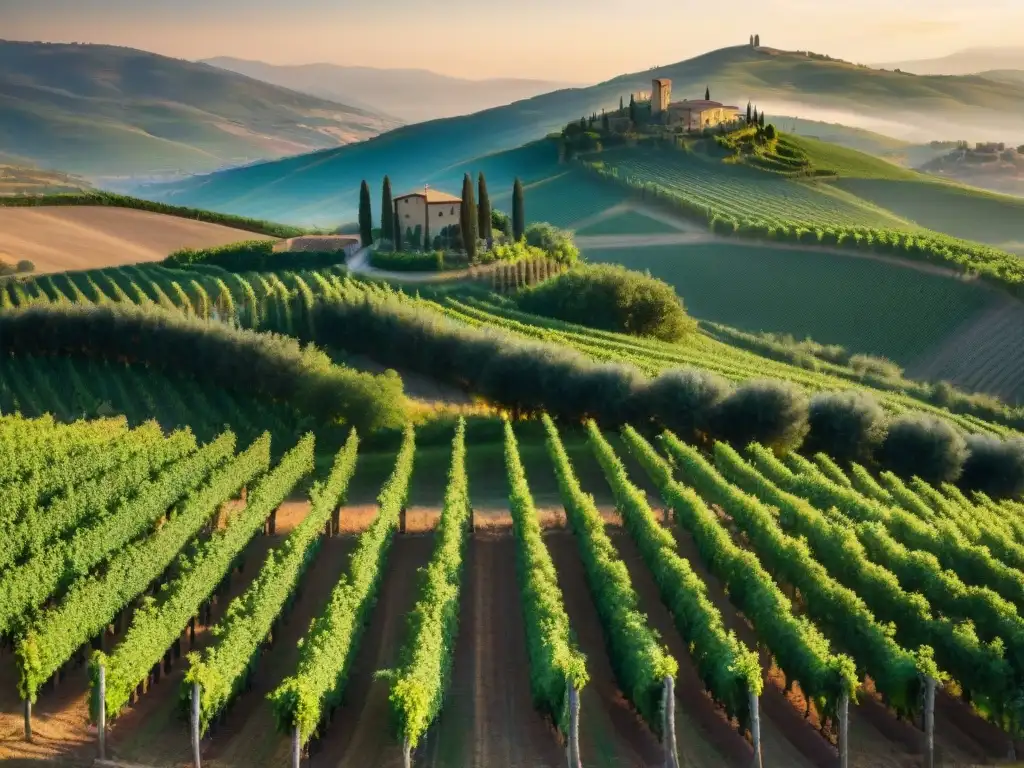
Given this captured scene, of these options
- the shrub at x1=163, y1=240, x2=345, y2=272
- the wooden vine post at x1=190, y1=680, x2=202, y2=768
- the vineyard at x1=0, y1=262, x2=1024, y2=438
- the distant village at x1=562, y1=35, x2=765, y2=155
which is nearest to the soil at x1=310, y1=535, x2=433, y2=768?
the wooden vine post at x1=190, y1=680, x2=202, y2=768

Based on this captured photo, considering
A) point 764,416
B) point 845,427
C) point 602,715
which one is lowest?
point 602,715

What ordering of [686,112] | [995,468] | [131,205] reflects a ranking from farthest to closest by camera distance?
[686,112] → [131,205] → [995,468]

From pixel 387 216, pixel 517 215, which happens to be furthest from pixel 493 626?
pixel 517 215

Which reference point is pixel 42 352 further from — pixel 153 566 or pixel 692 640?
pixel 692 640

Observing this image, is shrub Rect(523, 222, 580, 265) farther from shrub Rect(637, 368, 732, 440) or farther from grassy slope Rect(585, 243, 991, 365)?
shrub Rect(637, 368, 732, 440)

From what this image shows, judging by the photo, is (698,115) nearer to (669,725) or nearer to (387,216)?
(387,216)

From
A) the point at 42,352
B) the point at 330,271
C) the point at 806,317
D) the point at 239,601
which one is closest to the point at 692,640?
the point at 239,601

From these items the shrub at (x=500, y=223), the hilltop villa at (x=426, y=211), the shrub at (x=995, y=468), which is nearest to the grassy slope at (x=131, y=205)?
the hilltop villa at (x=426, y=211)
